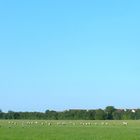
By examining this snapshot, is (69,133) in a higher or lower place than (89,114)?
lower

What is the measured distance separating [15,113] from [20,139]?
110m

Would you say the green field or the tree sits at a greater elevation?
the tree

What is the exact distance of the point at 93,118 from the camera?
134 m

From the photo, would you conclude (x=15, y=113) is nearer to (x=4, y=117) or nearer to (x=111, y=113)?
(x=4, y=117)

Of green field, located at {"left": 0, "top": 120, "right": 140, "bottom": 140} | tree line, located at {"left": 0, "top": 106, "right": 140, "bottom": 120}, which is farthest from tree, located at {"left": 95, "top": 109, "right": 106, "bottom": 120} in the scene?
green field, located at {"left": 0, "top": 120, "right": 140, "bottom": 140}

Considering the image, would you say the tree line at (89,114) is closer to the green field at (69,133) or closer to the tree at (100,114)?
the tree at (100,114)

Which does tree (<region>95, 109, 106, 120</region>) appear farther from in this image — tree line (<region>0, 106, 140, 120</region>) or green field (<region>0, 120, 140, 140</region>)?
green field (<region>0, 120, 140, 140</region>)

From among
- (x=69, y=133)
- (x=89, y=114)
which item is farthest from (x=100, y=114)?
(x=69, y=133)

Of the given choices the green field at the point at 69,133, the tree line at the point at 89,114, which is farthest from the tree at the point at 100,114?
the green field at the point at 69,133

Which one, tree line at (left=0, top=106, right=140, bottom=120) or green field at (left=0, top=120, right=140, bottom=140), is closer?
green field at (left=0, top=120, right=140, bottom=140)

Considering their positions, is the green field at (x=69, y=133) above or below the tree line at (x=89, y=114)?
below

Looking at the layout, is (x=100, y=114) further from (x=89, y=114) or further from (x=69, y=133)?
(x=69, y=133)

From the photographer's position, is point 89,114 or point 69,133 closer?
point 69,133

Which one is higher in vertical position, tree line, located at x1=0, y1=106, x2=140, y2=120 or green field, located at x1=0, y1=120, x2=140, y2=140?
tree line, located at x1=0, y1=106, x2=140, y2=120
